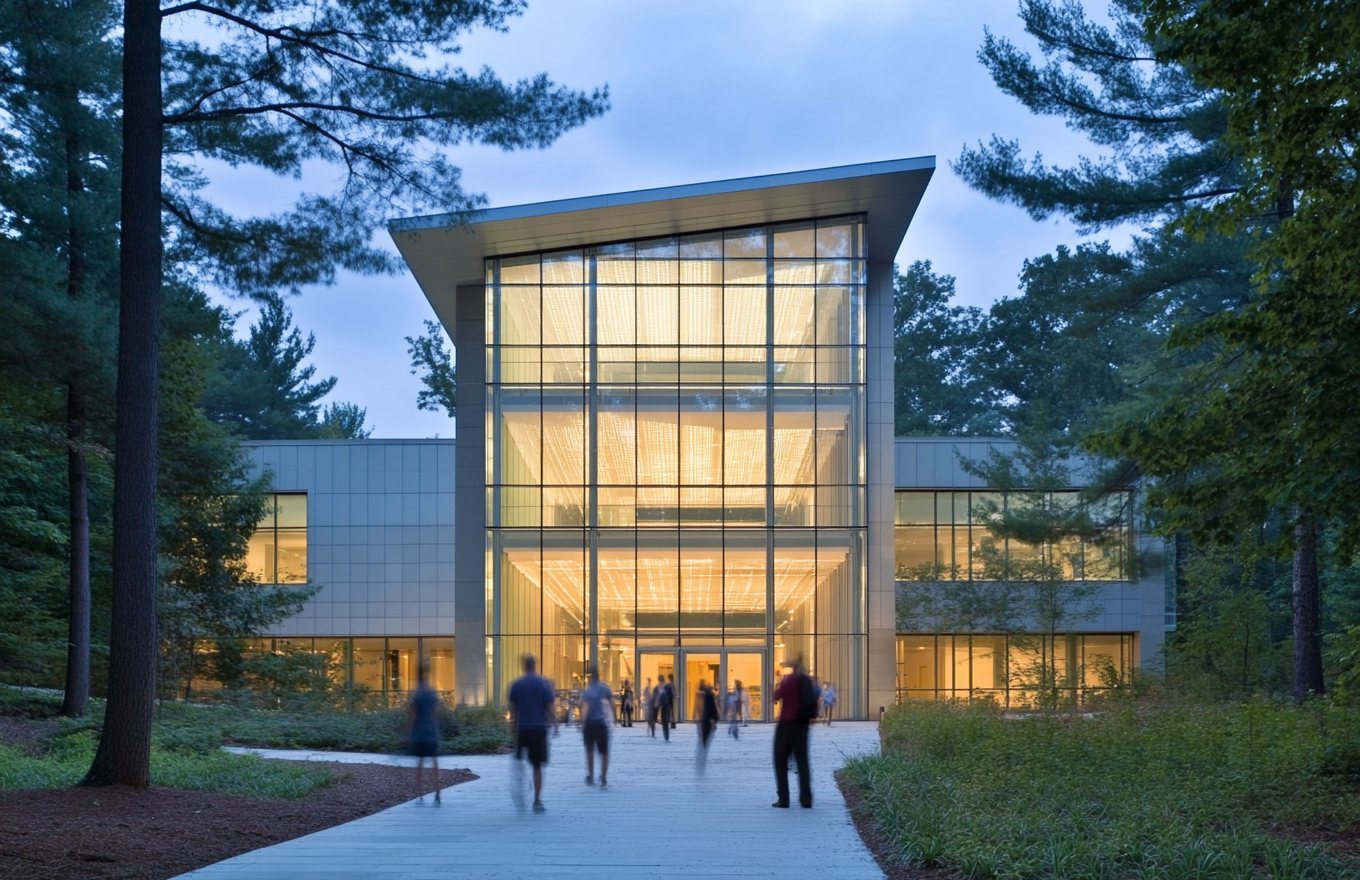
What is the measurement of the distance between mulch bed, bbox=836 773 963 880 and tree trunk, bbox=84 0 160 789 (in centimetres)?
720

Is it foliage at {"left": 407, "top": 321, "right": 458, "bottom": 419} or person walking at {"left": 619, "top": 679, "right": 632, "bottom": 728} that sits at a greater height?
foliage at {"left": 407, "top": 321, "right": 458, "bottom": 419}

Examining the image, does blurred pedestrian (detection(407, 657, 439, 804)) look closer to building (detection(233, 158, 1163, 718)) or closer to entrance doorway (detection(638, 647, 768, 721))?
building (detection(233, 158, 1163, 718))

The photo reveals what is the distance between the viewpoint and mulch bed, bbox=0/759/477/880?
940cm

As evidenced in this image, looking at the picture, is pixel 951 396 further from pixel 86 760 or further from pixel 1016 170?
pixel 86 760

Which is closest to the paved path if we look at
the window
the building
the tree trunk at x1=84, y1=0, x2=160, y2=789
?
the tree trunk at x1=84, y1=0, x2=160, y2=789

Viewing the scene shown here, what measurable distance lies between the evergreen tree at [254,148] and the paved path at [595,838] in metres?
3.74

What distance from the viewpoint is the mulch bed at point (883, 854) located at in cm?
913

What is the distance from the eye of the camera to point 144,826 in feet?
36.4

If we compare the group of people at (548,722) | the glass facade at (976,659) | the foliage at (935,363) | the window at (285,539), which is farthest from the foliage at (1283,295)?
the foliage at (935,363)

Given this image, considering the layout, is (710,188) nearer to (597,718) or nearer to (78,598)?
(78,598)

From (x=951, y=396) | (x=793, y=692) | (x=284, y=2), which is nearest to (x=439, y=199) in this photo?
(x=284, y=2)

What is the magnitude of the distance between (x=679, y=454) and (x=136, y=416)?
21.6 m

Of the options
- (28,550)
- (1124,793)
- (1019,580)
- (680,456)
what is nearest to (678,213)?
(680,456)

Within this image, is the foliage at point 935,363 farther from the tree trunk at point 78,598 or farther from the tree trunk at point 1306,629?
the tree trunk at point 78,598
